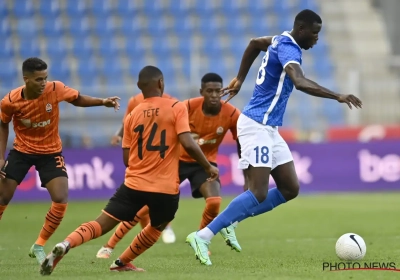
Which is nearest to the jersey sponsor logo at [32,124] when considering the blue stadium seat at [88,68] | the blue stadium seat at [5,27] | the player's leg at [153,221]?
the player's leg at [153,221]

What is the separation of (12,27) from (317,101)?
9068 mm

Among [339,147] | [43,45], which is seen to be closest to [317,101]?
[339,147]

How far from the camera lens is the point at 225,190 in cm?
1917

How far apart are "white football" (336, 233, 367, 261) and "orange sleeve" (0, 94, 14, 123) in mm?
→ 3828

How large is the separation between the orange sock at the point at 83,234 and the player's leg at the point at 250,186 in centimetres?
100

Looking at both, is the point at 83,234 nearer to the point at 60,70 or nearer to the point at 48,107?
the point at 48,107

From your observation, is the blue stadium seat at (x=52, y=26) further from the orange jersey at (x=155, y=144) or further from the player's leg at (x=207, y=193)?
the orange jersey at (x=155, y=144)

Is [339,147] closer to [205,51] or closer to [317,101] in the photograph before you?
[317,101]

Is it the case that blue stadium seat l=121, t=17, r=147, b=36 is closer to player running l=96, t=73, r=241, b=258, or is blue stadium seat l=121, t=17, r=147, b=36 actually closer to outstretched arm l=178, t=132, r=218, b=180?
player running l=96, t=73, r=241, b=258

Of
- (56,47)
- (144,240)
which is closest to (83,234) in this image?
(144,240)

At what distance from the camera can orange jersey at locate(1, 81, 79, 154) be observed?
895cm

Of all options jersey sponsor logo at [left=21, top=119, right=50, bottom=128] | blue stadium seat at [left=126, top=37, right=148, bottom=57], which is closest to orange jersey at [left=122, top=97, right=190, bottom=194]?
jersey sponsor logo at [left=21, top=119, right=50, bottom=128]

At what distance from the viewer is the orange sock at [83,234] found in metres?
7.31

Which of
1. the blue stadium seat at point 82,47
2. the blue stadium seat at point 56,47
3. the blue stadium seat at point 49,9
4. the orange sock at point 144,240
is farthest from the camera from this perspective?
the blue stadium seat at point 49,9
